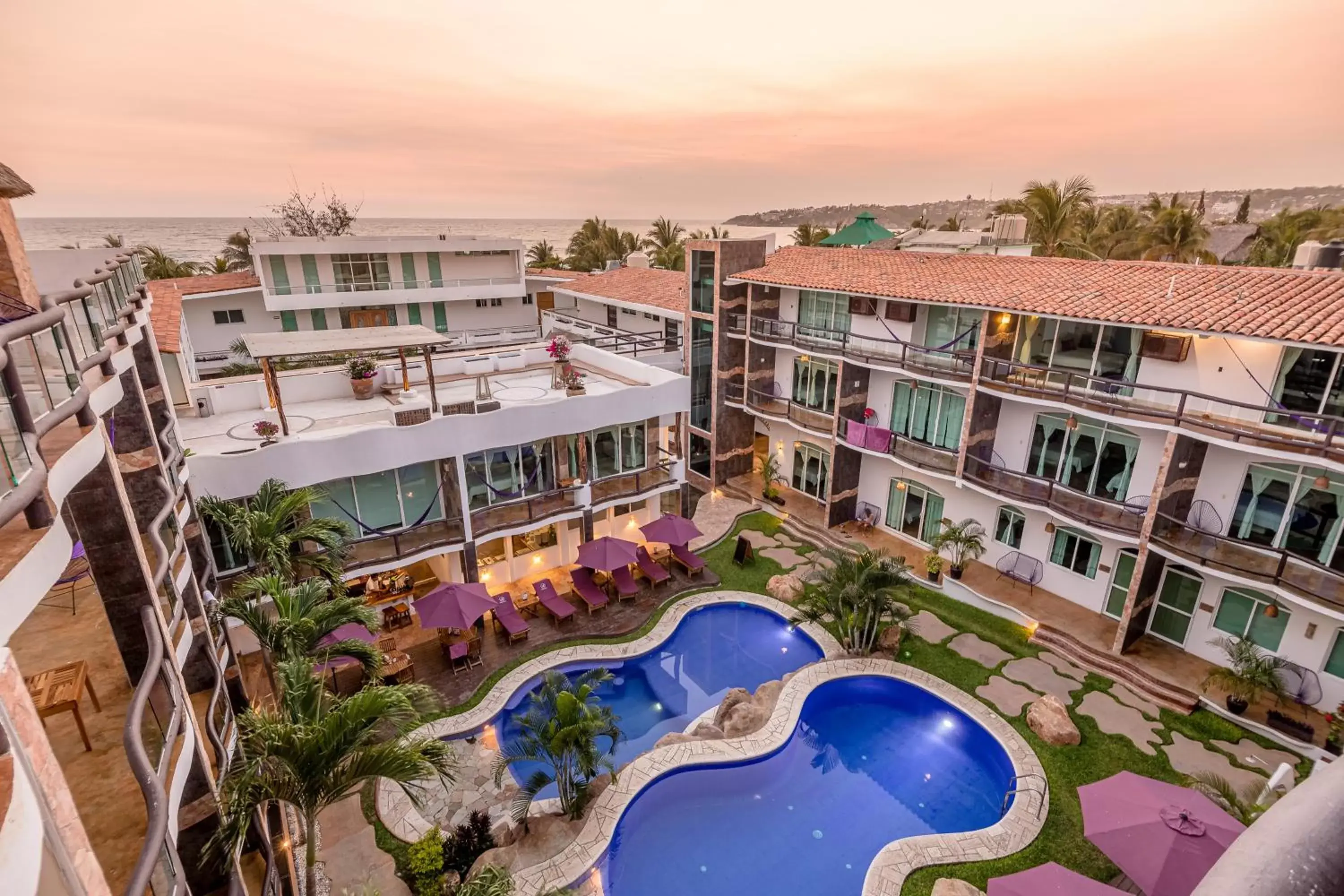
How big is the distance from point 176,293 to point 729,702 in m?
26.9

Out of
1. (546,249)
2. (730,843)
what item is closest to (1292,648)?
(730,843)

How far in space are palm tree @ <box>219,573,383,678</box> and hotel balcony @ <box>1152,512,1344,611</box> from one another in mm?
19354

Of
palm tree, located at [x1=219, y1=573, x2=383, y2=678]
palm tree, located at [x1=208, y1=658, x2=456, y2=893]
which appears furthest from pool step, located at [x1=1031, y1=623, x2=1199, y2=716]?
palm tree, located at [x1=219, y1=573, x2=383, y2=678]

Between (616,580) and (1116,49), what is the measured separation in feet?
77.3

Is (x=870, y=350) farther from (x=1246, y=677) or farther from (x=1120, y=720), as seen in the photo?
(x=1246, y=677)

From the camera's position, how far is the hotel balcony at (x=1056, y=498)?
681 inches

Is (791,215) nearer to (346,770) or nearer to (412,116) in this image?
(412,116)

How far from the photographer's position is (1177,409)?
51.9ft

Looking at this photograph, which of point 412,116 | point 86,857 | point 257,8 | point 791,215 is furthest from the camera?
point 791,215

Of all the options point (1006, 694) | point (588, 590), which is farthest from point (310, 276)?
point (1006, 694)

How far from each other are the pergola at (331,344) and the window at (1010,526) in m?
18.8

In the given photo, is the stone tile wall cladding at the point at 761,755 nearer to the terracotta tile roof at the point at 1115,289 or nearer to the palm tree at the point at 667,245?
the terracotta tile roof at the point at 1115,289

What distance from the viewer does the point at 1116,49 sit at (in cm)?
1967

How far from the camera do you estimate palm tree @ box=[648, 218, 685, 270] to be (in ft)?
155
